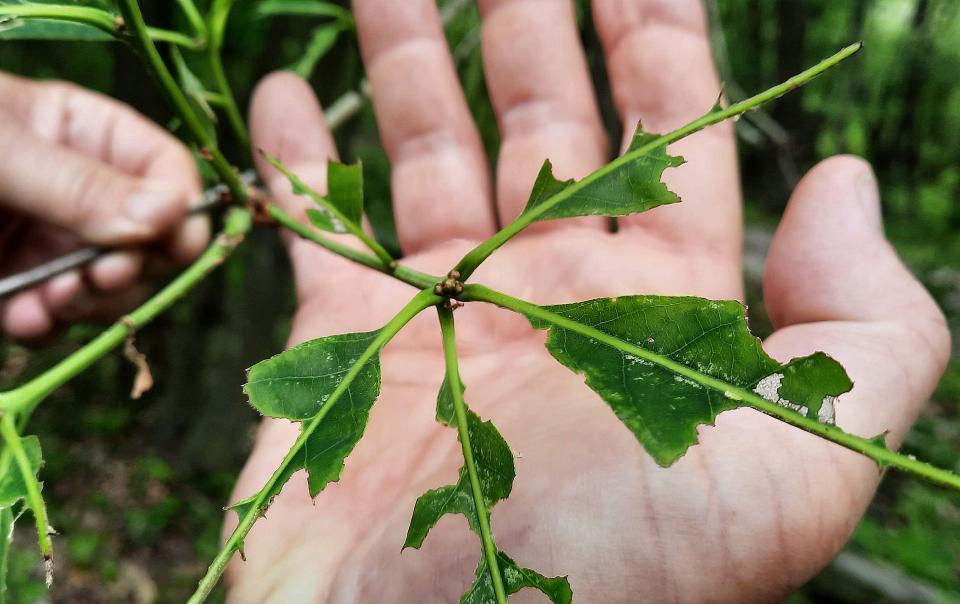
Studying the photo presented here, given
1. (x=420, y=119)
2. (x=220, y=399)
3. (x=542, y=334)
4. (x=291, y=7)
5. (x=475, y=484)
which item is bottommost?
(x=220, y=399)

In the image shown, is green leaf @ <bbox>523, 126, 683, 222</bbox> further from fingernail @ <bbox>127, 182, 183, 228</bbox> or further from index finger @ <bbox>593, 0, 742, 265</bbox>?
fingernail @ <bbox>127, 182, 183, 228</bbox>

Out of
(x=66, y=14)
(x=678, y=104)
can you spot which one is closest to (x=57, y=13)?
(x=66, y=14)

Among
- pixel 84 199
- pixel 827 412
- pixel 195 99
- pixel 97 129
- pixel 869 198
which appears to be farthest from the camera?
pixel 97 129

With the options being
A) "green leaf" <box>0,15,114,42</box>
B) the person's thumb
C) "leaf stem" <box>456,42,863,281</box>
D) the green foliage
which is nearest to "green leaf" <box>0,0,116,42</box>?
"green leaf" <box>0,15,114,42</box>

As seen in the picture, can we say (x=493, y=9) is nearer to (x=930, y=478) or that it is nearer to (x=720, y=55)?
(x=720, y=55)

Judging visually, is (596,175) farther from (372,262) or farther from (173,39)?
(173,39)

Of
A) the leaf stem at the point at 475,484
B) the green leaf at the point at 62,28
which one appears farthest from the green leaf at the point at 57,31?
the leaf stem at the point at 475,484
